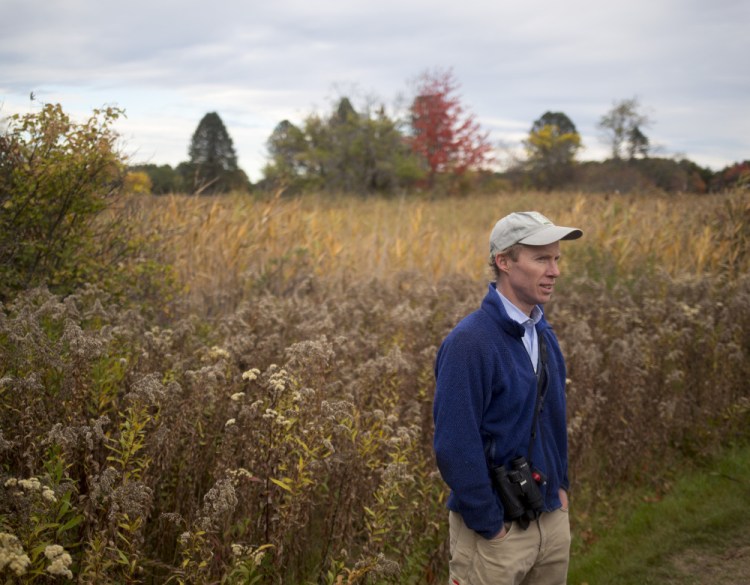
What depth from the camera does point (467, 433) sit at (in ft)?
8.87

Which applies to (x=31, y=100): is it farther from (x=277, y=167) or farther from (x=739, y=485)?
(x=277, y=167)

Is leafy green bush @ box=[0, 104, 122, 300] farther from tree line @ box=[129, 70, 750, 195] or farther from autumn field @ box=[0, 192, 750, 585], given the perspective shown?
tree line @ box=[129, 70, 750, 195]

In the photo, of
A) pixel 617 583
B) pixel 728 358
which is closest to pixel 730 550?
pixel 617 583

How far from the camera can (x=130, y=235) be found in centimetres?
643

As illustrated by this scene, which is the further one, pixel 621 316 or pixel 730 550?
pixel 621 316

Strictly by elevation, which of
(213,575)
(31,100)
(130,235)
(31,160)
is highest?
(31,100)

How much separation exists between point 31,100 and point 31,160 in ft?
1.68

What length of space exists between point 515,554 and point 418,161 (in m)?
28.8

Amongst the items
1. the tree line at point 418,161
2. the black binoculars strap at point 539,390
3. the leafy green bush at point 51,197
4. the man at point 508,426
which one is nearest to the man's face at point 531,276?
the man at point 508,426

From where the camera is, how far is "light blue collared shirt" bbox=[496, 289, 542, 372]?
2.97m

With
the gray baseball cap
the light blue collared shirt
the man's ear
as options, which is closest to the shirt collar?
the light blue collared shirt

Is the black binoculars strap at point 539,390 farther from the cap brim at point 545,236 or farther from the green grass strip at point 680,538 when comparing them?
the green grass strip at point 680,538

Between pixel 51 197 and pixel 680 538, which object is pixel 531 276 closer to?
pixel 680 538

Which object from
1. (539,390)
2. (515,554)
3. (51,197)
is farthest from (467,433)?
(51,197)
